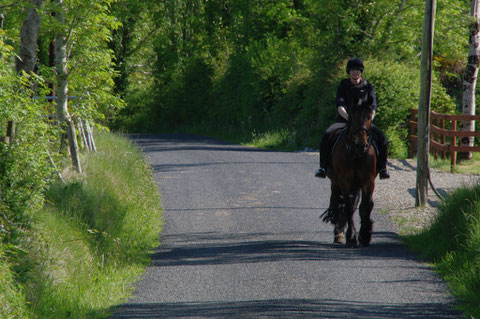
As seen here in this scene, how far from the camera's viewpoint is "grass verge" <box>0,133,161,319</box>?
6.96 metres

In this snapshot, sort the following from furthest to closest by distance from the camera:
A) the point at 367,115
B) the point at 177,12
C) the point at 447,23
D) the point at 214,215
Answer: the point at 177,12
the point at 447,23
the point at 214,215
the point at 367,115

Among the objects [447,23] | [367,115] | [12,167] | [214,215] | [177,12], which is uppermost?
[177,12]

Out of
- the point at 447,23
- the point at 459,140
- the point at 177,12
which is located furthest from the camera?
the point at 177,12

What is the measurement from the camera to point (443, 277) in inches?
318

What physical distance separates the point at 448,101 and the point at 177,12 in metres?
29.7

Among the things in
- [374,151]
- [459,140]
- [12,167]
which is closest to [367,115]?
[374,151]

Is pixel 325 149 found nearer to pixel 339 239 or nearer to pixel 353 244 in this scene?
pixel 339 239

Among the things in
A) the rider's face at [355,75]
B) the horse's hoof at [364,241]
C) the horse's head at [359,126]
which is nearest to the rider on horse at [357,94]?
the rider's face at [355,75]

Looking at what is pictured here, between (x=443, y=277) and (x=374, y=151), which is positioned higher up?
(x=374, y=151)

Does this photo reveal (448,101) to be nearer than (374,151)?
No

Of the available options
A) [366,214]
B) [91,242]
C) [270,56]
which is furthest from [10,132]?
[270,56]

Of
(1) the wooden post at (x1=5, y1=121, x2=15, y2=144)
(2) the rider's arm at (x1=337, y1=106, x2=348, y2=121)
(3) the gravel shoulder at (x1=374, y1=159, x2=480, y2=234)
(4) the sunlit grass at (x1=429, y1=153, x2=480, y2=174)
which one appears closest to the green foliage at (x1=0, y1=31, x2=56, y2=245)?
(1) the wooden post at (x1=5, y1=121, x2=15, y2=144)

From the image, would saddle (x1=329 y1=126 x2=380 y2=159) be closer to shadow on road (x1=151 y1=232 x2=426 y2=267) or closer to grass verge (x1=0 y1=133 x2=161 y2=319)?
shadow on road (x1=151 y1=232 x2=426 y2=267)

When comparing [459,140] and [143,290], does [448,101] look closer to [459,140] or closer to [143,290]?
[459,140]
